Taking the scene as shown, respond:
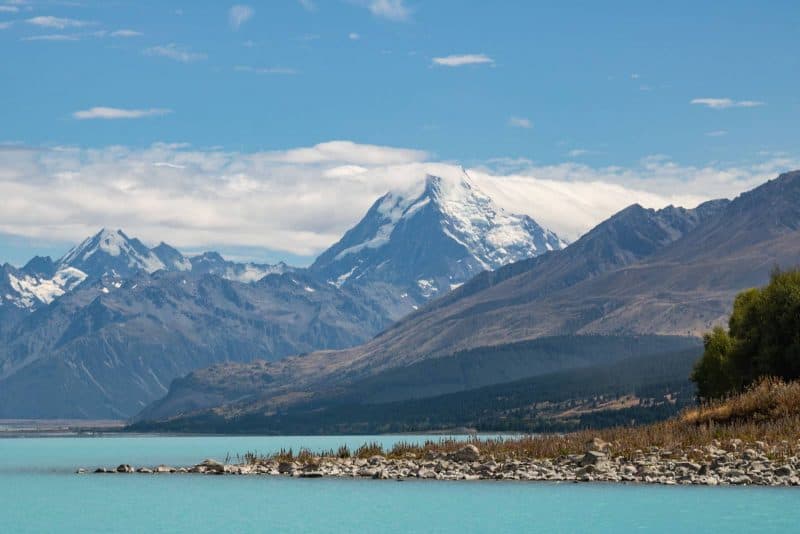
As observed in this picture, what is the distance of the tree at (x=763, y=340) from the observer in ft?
404

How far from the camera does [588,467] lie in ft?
305

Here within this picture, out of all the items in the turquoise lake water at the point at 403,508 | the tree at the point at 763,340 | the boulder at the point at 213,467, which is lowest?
the turquoise lake water at the point at 403,508

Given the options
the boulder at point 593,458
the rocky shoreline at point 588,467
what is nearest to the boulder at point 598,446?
the rocky shoreline at point 588,467

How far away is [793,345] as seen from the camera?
121 m

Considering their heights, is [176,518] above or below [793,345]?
below

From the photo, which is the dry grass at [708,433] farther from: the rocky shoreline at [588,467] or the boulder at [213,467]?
the boulder at [213,467]

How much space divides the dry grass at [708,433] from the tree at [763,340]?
34.2 feet

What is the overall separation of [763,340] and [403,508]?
60.3 metres

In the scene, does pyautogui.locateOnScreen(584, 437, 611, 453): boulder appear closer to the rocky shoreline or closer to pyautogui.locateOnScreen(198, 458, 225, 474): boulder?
the rocky shoreline

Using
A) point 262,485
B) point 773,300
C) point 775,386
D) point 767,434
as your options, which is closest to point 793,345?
point 773,300

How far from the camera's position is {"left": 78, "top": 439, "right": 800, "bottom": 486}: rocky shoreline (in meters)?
84.6

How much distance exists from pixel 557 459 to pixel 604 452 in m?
4.34

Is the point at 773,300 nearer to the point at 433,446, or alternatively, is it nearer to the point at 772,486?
the point at 433,446

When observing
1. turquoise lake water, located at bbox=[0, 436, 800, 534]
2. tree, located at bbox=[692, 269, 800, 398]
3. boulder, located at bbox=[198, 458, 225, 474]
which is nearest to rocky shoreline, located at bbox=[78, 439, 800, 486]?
boulder, located at bbox=[198, 458, 225, 474]
